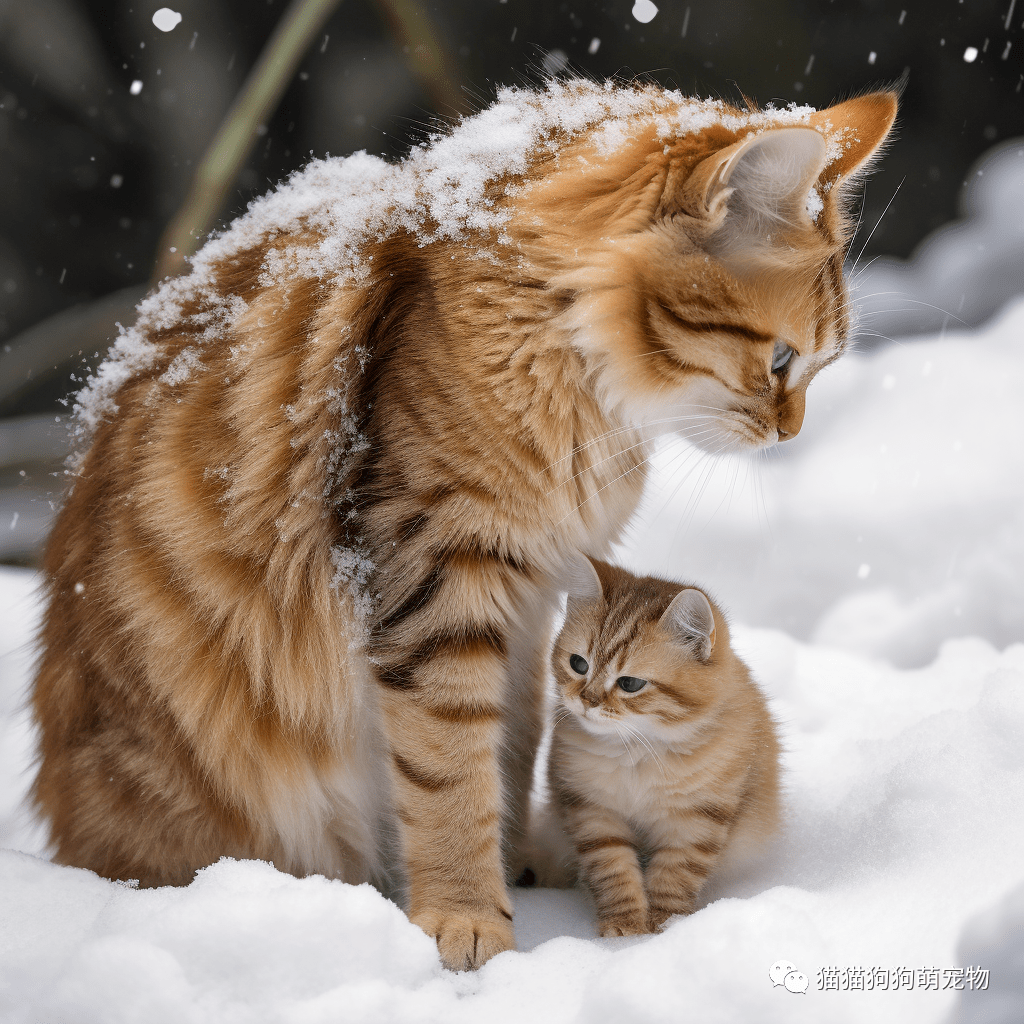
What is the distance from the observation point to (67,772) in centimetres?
125

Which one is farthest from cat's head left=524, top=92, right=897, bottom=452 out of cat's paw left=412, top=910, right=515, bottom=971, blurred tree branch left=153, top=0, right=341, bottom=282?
blurred tree branch left=153, top=0, right=341, bottom=282

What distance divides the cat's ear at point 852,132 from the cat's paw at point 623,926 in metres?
1.04

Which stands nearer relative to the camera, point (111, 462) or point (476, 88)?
point (111, 462)

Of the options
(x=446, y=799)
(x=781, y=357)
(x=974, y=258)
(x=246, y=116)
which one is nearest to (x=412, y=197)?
(x=781, y=357)

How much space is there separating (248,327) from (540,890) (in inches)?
39.0

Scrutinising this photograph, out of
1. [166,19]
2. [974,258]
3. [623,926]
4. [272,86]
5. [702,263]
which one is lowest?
[623,926]

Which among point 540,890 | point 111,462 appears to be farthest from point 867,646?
point 111,462

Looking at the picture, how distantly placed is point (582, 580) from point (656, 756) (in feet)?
0.93

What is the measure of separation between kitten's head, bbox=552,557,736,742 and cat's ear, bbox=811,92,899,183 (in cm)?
63

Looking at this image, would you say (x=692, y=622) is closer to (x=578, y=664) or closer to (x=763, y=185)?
(x=578, y=664)

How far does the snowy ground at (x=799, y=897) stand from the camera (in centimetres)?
89

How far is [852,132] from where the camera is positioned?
1261 millimetres

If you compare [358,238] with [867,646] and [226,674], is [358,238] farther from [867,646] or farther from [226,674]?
[867,646]

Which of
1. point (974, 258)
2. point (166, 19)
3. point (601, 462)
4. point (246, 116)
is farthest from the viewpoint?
point (974, 258)
